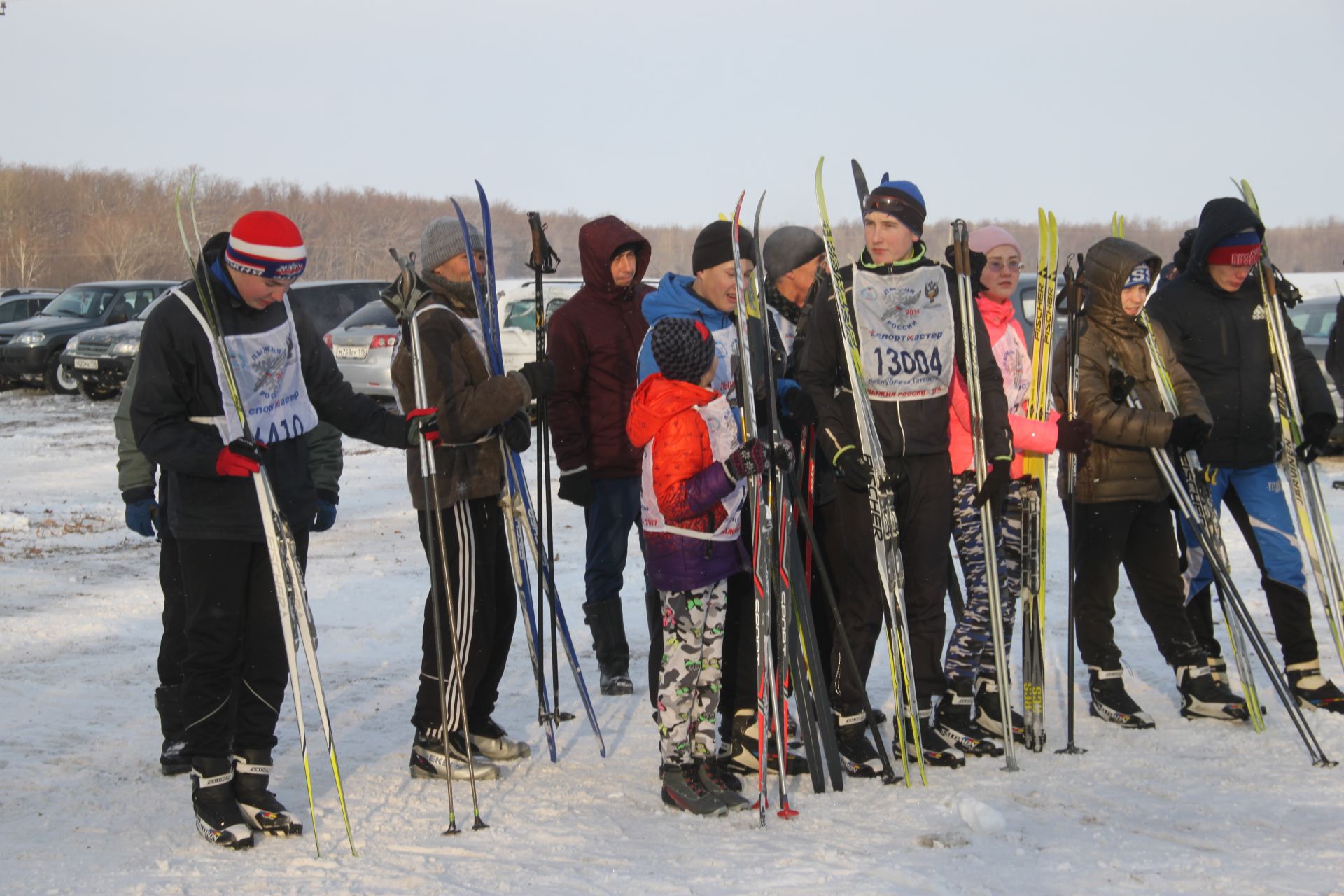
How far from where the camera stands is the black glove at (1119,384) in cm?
477

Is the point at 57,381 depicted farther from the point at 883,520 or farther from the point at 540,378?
the point at 883,520

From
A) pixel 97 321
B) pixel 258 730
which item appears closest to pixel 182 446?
pixel 258 730

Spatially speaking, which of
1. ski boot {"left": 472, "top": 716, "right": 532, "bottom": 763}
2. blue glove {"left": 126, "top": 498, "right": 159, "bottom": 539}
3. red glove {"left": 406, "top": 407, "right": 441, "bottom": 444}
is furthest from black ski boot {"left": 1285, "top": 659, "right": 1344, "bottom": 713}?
blue glove {"left": 126, "top": 498, "right": 159, "bottom": 539}

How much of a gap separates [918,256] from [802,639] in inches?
51.8

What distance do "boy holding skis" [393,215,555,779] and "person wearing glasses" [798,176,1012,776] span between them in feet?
3.24

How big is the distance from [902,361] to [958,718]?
4.12 ft

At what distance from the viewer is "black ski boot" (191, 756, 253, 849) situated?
3.66 meters

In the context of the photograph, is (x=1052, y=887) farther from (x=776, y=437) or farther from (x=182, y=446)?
(x=182, y=446)

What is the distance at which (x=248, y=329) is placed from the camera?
384 centimetres

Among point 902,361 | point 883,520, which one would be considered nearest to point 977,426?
point 902,361

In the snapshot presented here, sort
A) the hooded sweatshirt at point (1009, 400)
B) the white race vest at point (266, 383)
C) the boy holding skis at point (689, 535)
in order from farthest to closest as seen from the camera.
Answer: the hooded sweatshirt at point (1009, 400) < the boy holding skis at point (689, 535) < the white race vest at point (266, 383)

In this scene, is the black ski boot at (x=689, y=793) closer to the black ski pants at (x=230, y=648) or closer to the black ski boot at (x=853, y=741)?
the black ski boot at (x=853, y=741)

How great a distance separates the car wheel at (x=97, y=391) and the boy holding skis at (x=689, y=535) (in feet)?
52.7

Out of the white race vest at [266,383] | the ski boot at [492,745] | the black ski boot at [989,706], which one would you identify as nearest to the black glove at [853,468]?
the black ski boot at [989,706]
